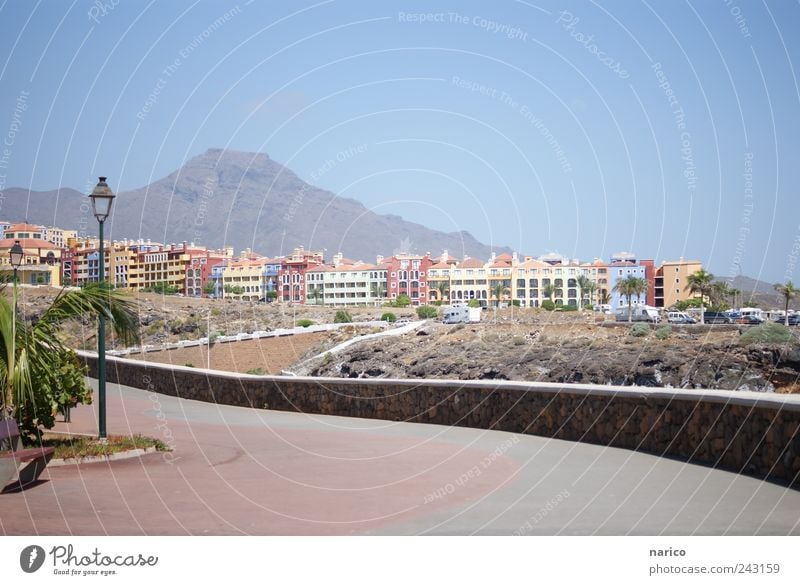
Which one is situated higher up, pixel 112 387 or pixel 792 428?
pixel 792 428

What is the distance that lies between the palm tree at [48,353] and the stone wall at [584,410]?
196 inches

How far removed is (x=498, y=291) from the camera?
123688mm

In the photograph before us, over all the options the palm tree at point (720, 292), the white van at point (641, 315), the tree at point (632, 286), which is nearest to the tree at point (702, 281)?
the palm tree at point (720, 292)

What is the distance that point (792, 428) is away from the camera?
25.1ft

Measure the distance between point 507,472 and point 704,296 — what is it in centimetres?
9898

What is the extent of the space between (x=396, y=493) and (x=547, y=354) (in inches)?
1564

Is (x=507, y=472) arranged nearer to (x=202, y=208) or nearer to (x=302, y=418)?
(x=302, y=418)

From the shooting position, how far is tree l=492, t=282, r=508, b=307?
Answer: 125 m

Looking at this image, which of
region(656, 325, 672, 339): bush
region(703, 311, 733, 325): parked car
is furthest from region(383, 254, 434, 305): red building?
region(656, 325, 672, 339): bush

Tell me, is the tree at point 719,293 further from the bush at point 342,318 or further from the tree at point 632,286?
the bush at point 342,318

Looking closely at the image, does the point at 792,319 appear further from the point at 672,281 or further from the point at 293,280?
the point at 293,280

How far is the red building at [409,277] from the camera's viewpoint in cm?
13500

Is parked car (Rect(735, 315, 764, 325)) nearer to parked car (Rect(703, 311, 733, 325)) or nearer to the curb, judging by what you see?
parked car (Rect(703, 311, 733, 325))
